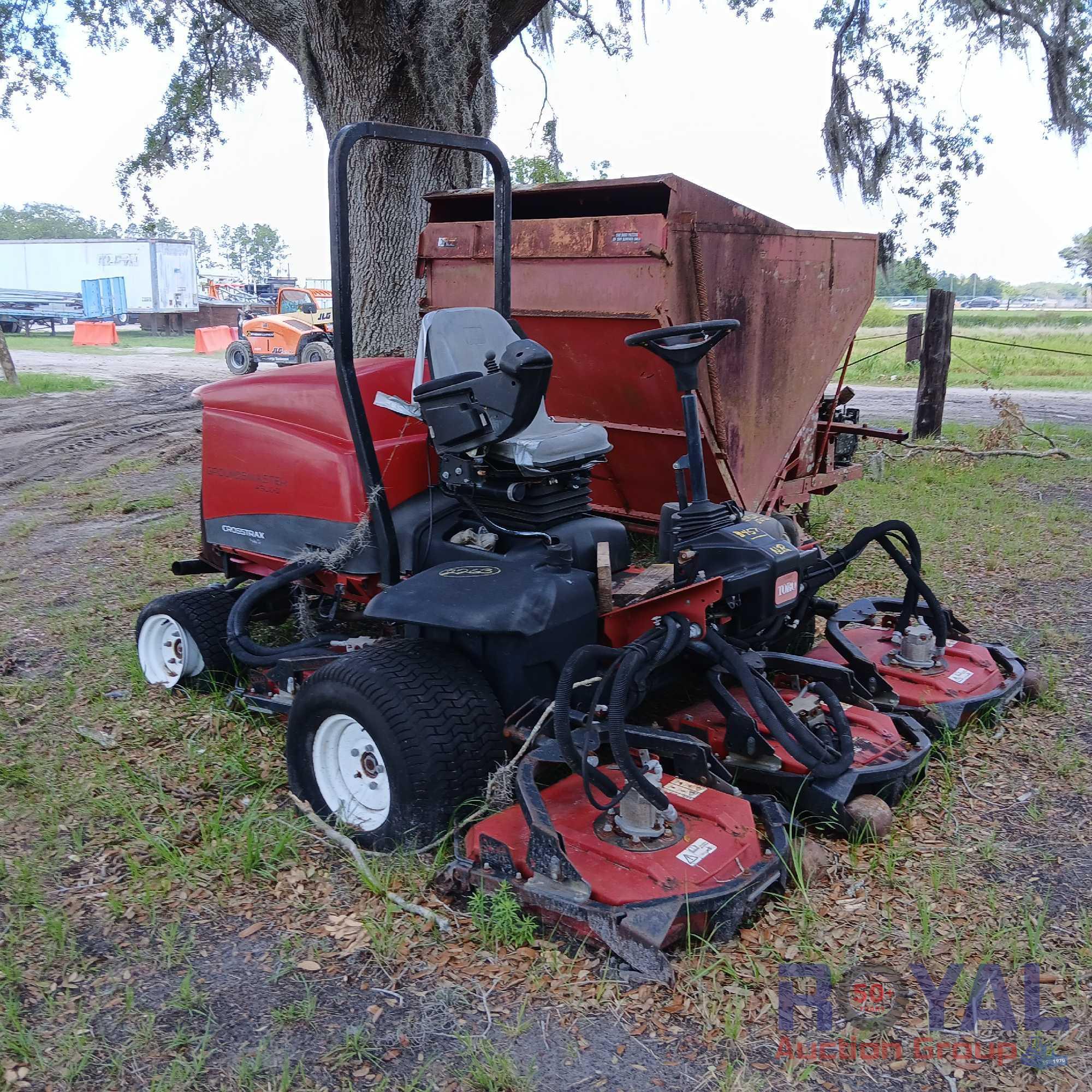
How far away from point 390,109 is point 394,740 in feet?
16.4

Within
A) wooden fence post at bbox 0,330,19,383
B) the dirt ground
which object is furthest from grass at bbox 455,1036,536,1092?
wooden fence post at bbox 0,330,19,383

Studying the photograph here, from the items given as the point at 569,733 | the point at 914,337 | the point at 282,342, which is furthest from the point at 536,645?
the point at 282,342

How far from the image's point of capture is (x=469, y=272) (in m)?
5.48

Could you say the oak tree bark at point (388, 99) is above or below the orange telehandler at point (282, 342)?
above

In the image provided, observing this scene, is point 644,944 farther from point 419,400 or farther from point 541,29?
point 541,29

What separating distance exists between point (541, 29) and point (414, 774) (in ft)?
28.1

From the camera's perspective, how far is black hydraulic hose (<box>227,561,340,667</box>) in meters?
3.76

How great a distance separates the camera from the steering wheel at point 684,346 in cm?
334

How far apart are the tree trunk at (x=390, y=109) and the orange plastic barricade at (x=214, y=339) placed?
19.8 m

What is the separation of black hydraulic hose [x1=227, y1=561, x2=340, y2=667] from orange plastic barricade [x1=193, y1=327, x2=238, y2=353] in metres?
23.0

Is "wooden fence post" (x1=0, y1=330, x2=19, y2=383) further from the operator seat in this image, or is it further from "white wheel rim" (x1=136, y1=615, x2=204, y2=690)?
the operator seat

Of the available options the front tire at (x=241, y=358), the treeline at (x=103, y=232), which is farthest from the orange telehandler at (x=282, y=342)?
the treeline at (x=103, y=232)

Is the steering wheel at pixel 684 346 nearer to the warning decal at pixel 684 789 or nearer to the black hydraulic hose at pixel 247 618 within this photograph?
the warning decal at pixel 684 789

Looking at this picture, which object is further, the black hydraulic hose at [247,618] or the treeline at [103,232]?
the treeline at [103,232]
